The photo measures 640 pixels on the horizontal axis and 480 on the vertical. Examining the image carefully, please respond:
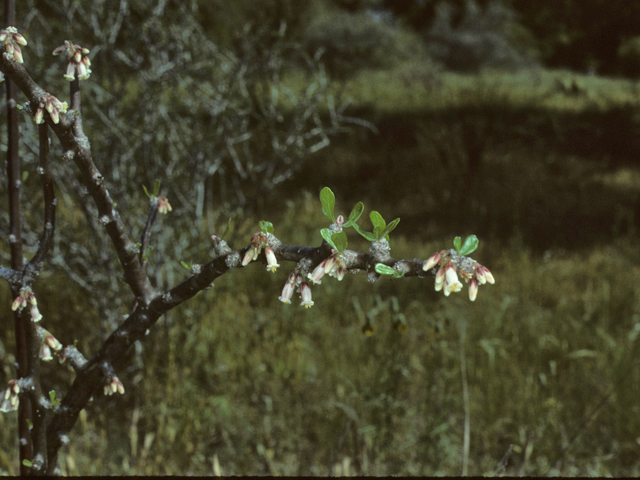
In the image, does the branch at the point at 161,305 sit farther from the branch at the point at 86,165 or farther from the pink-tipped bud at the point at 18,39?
the pink-tipped bud at the point at 18,39

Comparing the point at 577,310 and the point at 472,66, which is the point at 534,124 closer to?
the point at 577,310

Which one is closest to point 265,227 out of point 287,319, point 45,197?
point 45,197

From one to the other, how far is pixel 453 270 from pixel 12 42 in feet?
2.17

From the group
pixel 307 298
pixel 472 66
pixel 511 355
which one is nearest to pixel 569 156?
pixel 511 355

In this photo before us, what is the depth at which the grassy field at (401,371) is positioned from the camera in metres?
2.15

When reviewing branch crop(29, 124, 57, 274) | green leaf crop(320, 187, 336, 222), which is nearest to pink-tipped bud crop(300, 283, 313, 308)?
green leaf crop(320, 187, 336, 222)

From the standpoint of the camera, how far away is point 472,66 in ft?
55.1

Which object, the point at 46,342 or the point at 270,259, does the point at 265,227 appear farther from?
the point at 46,342

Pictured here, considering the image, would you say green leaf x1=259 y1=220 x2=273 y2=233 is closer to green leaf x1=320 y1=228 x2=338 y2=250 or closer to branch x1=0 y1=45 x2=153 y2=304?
green leaf x1=320 y1=228 x2=338 y2=250

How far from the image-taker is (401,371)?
2.07 metres

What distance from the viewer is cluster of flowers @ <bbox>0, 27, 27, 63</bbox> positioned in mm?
766

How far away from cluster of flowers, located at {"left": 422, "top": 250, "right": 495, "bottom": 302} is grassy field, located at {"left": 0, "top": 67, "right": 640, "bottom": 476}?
0.92m

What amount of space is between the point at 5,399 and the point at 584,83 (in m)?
9.59

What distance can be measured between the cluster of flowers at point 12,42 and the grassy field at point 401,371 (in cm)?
117
